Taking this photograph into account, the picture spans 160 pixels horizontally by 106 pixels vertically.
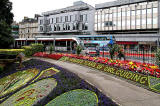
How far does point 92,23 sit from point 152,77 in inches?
1825

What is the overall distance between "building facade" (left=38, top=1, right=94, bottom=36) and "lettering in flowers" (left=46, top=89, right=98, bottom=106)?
Result: 158 ft

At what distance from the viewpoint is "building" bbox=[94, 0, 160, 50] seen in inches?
1590

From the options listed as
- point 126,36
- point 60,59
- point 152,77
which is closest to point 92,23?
point 126,36

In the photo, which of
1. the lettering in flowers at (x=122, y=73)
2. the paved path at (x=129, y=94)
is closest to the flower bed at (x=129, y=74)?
the lettering in flowers at (x=122, y=73)

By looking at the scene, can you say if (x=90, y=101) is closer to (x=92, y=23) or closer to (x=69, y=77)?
(x=69, y=77)

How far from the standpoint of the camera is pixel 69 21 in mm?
60219

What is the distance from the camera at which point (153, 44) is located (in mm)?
39062

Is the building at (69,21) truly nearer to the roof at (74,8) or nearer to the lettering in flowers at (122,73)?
the roof at (74,8)

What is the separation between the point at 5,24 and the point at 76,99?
81.5 ft

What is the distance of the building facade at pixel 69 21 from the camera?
55688mm

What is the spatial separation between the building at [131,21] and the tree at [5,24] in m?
31.4

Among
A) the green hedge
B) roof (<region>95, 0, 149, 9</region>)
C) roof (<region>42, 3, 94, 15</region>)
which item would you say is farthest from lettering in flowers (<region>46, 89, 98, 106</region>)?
roof (<region>42, 3, 94, 15</region>)

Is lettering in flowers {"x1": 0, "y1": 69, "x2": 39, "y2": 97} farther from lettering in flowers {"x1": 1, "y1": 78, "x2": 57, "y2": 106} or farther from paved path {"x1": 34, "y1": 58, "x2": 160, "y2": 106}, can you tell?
paved path {"x1": 34, "y1": 58, "x2": 160, "y2": 106}

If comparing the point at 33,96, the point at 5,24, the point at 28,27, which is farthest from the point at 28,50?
the point at 28,27
